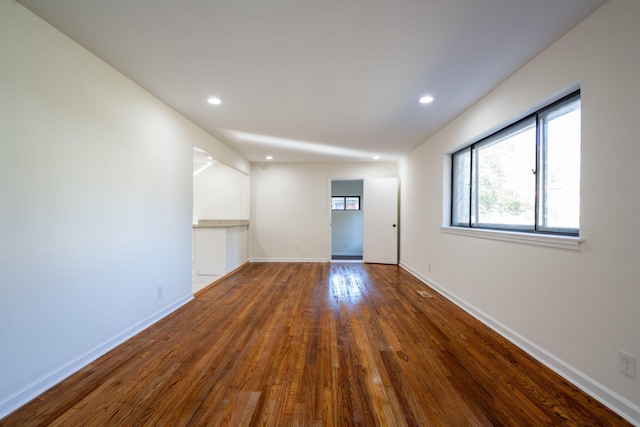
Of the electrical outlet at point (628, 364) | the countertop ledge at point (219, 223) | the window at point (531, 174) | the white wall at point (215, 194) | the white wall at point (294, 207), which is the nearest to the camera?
the electrical outlet at point (628, 364)

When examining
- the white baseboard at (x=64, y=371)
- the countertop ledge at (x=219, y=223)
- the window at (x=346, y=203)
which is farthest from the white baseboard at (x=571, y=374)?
the window at (x=346, y=203)

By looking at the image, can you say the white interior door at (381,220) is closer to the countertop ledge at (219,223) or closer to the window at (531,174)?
the window at (531,174)

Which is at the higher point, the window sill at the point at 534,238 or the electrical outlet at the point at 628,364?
the window sill at the point at 534,238

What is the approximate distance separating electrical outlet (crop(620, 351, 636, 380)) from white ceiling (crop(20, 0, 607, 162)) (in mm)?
1982

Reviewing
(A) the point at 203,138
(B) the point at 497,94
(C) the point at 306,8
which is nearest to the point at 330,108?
(C) the point at 306,8

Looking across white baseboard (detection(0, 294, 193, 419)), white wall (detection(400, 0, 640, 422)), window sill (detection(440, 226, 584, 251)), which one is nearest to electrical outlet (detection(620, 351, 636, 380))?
white wall (detection(400, 0, 640, 422))

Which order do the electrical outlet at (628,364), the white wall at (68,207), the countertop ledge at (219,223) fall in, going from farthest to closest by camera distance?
the countertop ledge at (219,223) → the white wall at (68,207) → the electrical outlet at (628,364)

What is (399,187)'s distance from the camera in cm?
557

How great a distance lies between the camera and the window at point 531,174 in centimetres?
178

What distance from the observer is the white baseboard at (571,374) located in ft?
4.32

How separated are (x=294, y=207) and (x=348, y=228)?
8.91ft

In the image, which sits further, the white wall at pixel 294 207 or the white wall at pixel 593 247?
the white wall at pixel 294 207

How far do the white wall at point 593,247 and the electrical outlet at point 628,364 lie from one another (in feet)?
0.09

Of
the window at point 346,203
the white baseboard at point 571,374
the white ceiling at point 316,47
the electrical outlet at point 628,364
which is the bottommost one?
the white baseboard at point 571,374
